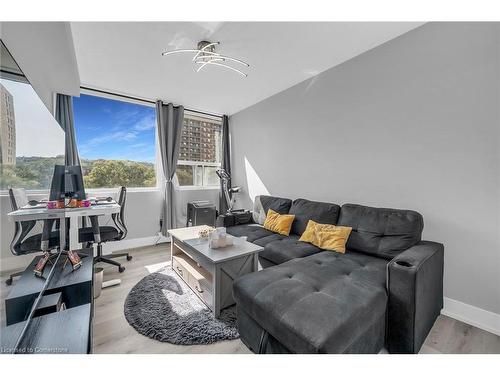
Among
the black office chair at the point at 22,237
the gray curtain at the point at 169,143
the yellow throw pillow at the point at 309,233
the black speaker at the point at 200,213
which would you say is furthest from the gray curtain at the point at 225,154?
the black office chair at the point at 22,237

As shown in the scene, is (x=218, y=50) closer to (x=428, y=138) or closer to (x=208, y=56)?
(x=208, y=56)

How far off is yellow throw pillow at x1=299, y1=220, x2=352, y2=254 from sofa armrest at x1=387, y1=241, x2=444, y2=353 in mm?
604

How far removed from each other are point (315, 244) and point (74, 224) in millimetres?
2531

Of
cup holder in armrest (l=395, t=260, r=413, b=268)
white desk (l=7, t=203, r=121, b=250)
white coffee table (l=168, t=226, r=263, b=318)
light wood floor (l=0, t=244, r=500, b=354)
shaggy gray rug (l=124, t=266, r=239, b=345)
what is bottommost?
light wood floor (l=0, t=244, r=500, b=354)

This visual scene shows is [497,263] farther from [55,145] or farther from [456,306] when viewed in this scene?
[55,145]

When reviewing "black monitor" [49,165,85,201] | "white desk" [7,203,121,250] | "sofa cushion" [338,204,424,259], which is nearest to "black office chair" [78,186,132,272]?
"white desk" [7,203,121,250]

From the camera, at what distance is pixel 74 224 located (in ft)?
7.25

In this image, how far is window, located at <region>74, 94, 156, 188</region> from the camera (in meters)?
3.24

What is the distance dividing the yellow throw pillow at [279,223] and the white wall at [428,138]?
1.85 feet

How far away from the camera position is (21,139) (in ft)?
2.85

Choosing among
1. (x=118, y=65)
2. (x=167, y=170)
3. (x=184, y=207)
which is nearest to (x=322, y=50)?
(x=118, y=65)

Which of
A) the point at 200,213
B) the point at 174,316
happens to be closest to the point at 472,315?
the point at 174,316

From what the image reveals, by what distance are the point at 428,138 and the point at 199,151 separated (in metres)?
3.66

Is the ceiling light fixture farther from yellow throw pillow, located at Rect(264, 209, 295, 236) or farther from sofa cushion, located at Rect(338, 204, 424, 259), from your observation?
sofa cushion, located at Rect(338, 204, 424, 259)
